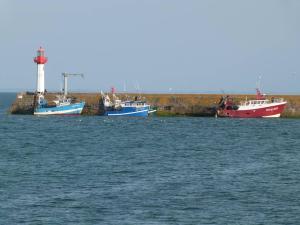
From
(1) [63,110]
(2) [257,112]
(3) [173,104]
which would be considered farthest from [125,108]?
(2) [257,112]

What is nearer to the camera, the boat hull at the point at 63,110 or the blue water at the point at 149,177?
the blue water at the point at 149,177

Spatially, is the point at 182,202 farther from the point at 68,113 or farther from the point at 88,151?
the point at 68,113

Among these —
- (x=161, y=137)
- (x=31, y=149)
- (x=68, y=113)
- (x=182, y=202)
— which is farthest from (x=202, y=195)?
(x=68, y=113)

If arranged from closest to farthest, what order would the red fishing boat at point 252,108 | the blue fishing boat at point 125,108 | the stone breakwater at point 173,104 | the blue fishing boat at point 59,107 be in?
the red fishing boat at point 252,108
the blue fishing boat at point 125,108
the stone breakwater at point 173,104
the blue fishing boat at point 59,107

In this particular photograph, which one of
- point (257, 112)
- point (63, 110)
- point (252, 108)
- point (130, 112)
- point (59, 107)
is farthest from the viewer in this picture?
point (63, 110)

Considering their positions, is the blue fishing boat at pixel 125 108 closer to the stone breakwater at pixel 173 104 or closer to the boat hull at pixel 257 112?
the stone breakwater at pixel 173 104

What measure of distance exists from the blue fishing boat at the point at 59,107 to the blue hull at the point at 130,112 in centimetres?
409

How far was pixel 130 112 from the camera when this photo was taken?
109438 millimetres

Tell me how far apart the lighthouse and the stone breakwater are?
1444mm

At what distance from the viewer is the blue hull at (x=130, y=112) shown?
107562 millimetres

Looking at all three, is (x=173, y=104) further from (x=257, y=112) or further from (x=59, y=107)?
(x=59, y=107)

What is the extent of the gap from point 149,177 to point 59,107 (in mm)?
68575

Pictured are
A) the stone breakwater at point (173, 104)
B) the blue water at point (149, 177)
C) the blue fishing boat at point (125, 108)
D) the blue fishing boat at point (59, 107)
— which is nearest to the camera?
the blue water at point (149, 177)

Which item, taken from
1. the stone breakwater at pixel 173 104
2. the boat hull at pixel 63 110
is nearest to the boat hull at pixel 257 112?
the stone breakwater at pixel 173 104
